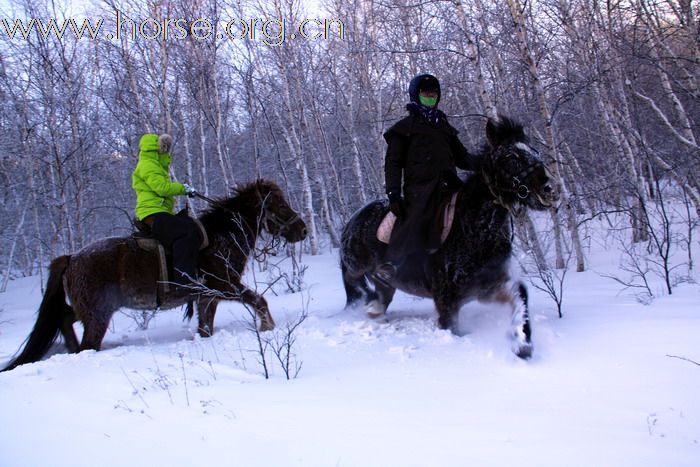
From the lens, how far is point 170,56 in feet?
54.6

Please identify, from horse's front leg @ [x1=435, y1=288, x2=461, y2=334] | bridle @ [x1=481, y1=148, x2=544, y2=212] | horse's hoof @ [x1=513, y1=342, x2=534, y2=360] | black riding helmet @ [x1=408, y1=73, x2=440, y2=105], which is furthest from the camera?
black riding helmet @ [x1=408, y1=73, x2=440, y2=105]

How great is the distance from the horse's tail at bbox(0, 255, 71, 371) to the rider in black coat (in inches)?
148

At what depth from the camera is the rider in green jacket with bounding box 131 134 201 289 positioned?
5535 millimetres

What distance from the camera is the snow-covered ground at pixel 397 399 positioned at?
2.29 metres

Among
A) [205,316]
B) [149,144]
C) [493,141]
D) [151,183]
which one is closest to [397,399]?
[493,141]

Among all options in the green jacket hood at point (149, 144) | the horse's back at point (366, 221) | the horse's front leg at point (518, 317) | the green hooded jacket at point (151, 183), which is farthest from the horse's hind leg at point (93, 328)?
the horse's front leg at point (518, 317)

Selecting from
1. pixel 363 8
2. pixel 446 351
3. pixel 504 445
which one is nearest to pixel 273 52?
pixel 363 8

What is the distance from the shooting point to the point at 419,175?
4855 mm

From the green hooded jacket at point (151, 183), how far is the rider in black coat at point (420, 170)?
2583 millimetres

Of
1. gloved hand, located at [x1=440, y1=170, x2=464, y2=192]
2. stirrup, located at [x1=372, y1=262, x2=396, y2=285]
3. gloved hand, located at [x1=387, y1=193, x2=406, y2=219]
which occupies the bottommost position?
stirrup, located at [x1=372, y1=262, x2=396, y2=285]

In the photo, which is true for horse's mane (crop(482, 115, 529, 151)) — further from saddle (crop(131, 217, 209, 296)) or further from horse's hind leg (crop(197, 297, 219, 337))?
saddle (crop(131, 217, 209, 296))

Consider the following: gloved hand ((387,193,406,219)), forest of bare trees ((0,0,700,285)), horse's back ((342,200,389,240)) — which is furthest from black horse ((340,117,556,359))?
forest of bare trees ((0,0,700,285))

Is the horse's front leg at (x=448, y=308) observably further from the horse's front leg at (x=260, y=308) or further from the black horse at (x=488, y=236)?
the horse's front leg at (x=260, y=308)

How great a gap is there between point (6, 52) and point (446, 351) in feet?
64.3
